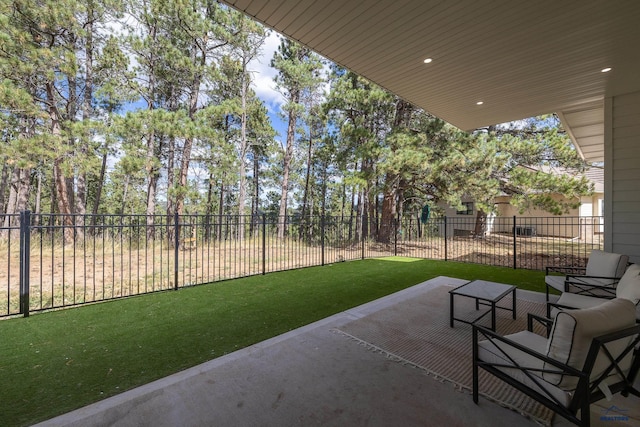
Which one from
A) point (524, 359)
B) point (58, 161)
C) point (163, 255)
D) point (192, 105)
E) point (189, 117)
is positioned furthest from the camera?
point (192, 105)

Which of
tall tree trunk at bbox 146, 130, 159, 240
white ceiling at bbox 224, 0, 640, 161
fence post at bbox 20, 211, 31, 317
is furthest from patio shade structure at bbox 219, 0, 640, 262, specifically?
tall tree trunk at bbox 146, 130, 159, 240

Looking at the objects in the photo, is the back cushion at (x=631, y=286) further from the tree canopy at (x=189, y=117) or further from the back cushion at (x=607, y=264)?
the tree canopy at (x=189, y=117)

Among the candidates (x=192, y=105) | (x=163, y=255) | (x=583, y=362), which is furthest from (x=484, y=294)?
(x=192, y=105)

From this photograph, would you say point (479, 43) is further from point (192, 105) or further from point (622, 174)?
point (192, 105)

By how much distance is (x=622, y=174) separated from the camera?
4.78m

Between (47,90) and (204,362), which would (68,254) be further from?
(204,362)

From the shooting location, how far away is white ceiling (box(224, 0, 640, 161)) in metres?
2.97

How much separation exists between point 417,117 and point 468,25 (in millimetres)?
8509

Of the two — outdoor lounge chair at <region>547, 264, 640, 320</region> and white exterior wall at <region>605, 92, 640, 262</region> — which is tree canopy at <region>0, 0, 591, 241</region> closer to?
white exterior wall at <region>605, 92, 640, 262</region>

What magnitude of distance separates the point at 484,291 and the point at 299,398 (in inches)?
108

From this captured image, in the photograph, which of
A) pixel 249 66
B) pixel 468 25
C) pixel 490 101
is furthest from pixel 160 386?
pixel 249 66

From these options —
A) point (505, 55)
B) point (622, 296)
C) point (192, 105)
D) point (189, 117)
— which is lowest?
point (622, 296)

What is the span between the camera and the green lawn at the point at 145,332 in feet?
7.14

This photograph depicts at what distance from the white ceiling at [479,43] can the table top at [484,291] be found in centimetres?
312
